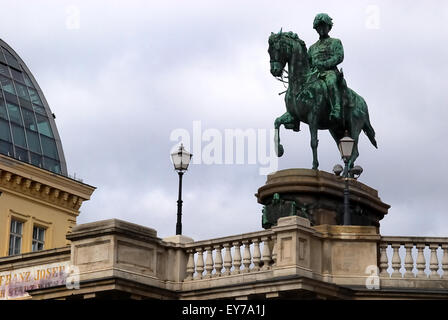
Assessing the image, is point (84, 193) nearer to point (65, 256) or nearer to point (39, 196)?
point (39, 196)

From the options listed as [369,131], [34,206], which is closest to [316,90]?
[369,131]

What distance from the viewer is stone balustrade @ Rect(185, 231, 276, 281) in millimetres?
30188

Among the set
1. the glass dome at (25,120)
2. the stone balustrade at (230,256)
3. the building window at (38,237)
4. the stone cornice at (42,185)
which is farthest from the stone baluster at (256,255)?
the building window at (38,237)

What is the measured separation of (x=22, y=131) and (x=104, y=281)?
1192 inches

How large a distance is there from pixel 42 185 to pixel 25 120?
3.14 metres

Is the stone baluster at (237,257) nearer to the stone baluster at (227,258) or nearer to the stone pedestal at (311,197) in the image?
the stone baluster at (227,258)

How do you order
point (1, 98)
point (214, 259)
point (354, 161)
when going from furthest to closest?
point (1, 98) < point (354, 161) < point (214, 259)

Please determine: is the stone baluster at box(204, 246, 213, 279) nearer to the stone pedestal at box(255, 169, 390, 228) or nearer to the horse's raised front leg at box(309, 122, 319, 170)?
the stone pedestal at box(255, 169, 390, 228)

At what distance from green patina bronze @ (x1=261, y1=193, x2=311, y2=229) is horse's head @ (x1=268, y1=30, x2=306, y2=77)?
3576mm

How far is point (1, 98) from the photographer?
58.9 m

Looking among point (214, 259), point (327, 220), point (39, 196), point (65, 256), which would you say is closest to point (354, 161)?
point (327, 220)

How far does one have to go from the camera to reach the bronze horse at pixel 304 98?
34.6 metres

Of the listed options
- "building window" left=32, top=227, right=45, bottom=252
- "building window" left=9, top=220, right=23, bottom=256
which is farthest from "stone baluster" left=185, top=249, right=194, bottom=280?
"building window" left=32, top=227, right=45, bottom=252
